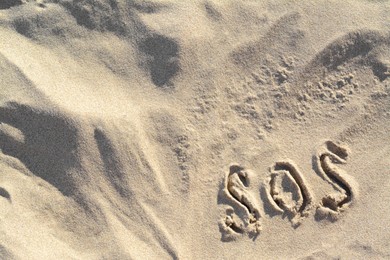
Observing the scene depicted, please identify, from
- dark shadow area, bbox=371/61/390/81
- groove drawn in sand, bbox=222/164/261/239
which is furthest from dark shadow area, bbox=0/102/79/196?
dark shadow area, bbox=371/61/390/81

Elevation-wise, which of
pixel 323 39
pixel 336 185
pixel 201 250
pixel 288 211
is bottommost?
pixel 201 250

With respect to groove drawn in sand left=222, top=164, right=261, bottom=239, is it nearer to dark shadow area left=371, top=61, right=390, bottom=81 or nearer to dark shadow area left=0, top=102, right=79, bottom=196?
dark shadow area left=0, top=102, right=79, bottom=196

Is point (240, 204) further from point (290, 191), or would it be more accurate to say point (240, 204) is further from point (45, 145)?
point (45, 145)

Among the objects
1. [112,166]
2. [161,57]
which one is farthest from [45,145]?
[161,57]

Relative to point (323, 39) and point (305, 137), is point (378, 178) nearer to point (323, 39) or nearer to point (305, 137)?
point (305, 137)

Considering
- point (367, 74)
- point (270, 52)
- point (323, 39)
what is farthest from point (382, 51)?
point (270, 52)

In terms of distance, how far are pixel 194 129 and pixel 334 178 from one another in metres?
0.77

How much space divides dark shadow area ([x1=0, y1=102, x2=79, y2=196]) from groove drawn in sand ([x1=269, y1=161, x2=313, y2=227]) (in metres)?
1.00

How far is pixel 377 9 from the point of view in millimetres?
2666

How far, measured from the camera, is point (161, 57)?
101 inches

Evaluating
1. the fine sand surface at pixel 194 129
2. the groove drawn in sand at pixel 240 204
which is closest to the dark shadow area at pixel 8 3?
the fine sand surface at pixel 194 129

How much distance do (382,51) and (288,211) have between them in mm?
1000

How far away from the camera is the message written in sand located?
2.44 meters

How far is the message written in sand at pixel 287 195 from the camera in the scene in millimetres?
2439
